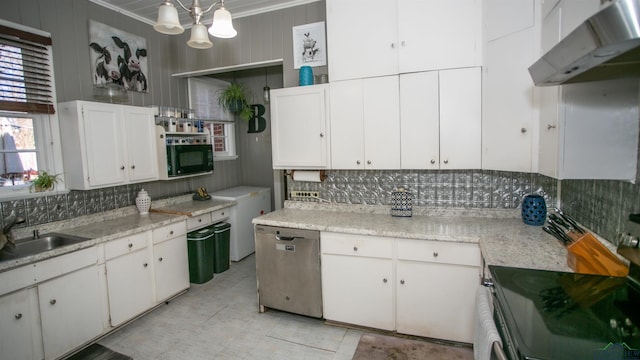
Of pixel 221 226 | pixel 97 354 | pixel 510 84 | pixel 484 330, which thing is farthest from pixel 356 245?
pixel 97 354

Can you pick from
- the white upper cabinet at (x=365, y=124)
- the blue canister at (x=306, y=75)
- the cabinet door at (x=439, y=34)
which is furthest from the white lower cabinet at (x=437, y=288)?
the blue canister at (x=306, y=75)

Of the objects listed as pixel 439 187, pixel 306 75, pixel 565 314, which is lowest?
pixel 565 314

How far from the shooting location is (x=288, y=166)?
9.97 ft

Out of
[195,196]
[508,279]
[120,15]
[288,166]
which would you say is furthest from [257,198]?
[508,279]

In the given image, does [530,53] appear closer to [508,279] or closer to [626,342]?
[508,279]

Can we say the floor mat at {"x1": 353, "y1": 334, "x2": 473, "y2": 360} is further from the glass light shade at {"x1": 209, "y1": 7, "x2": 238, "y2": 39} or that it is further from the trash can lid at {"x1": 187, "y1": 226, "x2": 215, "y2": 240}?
the glass light shade at {"x1": 209, "y1": 7, "x2": 238, "y2": 39}

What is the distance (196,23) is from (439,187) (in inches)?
88.4

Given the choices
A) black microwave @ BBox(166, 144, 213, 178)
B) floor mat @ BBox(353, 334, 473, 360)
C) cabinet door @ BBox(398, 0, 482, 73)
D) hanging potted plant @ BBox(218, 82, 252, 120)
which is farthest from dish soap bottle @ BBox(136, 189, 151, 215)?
cabinet door @ BBox(398, 0, 482, 73)

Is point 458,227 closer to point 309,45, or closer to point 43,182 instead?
point 309,45

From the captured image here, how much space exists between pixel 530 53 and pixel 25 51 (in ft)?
12.3

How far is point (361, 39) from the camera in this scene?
266 cm

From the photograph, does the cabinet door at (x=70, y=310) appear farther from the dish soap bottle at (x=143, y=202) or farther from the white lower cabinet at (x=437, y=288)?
the white lower cabinet at (x=437, y=288)

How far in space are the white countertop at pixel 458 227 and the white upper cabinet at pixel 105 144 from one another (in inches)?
57.3

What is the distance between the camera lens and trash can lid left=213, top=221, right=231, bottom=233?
385cm
